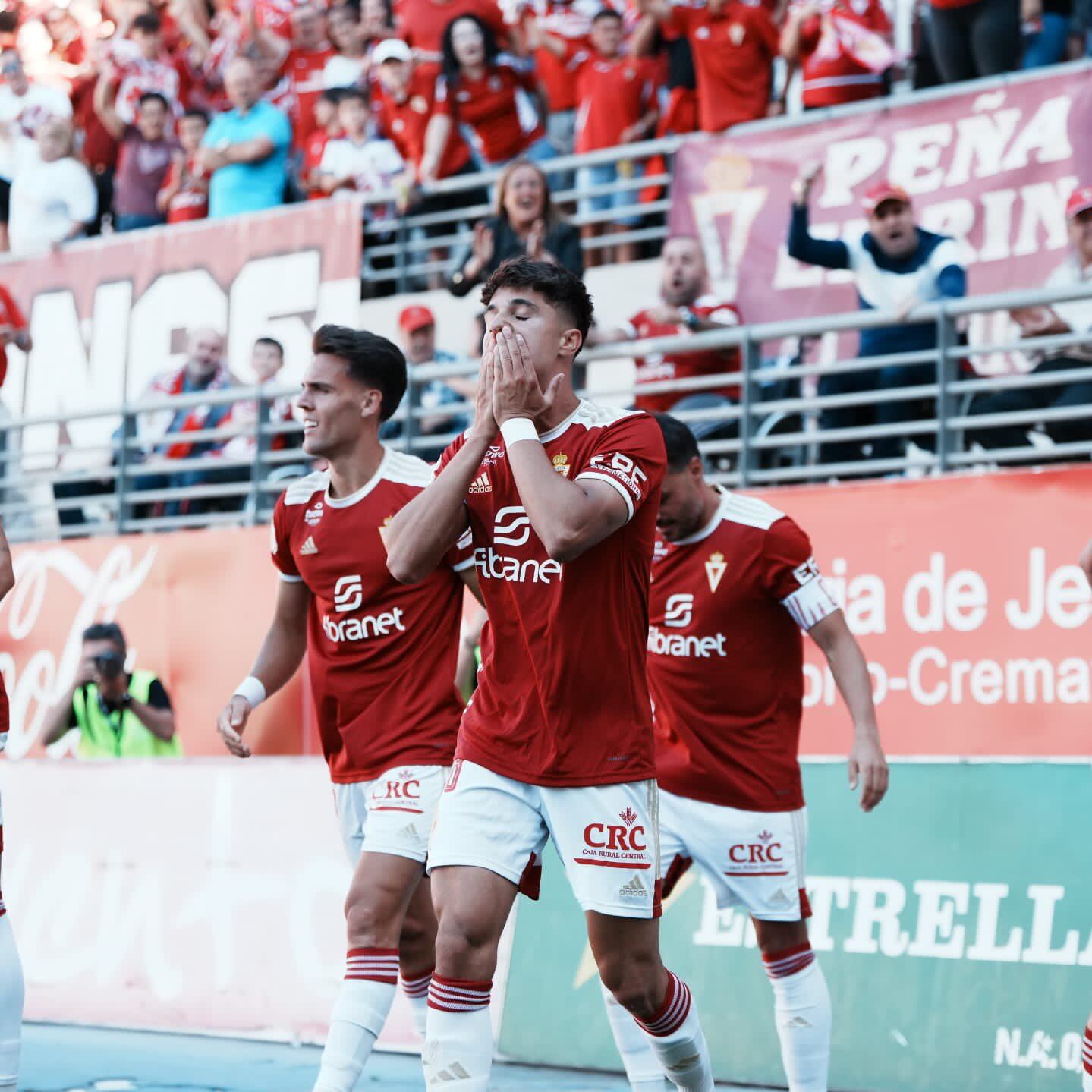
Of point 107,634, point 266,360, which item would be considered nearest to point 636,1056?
point 107,634

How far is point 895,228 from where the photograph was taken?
967cm

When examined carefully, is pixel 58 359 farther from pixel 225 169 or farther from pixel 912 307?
pixel 912 307

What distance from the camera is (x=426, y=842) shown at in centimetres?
613

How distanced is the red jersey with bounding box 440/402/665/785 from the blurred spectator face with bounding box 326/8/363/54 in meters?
10.1

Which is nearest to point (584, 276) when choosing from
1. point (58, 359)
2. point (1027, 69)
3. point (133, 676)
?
point (1027, 69)

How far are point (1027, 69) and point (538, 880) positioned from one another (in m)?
7.05

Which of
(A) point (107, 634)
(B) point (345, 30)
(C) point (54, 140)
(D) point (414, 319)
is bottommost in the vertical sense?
(A) point (107, 634)

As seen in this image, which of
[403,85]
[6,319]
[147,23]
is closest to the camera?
[403,85]

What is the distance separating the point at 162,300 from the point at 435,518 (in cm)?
950

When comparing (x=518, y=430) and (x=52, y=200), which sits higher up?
(x=52, y=200)

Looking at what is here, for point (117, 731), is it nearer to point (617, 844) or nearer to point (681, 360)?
point (681, 360)

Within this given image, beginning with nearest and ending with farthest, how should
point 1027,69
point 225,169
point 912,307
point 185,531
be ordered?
1. point 912,307
2. point 1027,69
3. point 185,531
4. point 225,169

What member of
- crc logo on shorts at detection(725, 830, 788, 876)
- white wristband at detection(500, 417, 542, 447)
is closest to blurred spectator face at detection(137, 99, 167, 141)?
crc logo on shorts at detection(725, 830, 788, 876)

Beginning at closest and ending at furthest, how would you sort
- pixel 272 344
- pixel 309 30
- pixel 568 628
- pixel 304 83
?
pixel 568 628 < pixel 272 344 < pixel 304 83 < pixel 309 30
